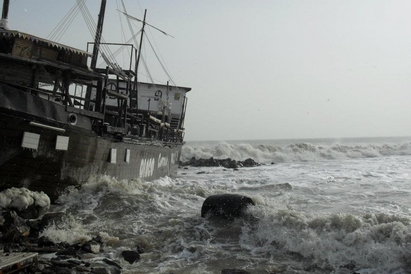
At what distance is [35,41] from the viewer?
9.78m

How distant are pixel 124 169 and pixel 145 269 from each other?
711cm

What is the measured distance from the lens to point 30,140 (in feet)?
27.7

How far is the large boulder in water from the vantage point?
337 inches

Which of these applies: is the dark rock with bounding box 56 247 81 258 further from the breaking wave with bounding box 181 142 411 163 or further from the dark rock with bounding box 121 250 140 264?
the breaking wave with bounding box 181 142 411 163

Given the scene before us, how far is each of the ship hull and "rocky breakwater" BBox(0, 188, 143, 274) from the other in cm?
69

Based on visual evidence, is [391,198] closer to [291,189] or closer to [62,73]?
[291,189]

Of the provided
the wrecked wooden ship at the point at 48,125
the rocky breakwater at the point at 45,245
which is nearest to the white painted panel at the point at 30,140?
the wrecked wooden ship at the point at 48,125

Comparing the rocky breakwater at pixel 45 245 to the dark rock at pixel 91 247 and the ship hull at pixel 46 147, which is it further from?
the ship hull at pixel 46 147

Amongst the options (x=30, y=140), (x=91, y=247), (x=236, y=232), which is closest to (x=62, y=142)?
(x=30, y=140)

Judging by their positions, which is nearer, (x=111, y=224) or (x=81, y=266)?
(x=81, y=266)

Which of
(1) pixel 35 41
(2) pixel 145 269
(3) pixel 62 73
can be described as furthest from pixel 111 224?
(1) pixel 35 41

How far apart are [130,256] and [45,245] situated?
4.70 feet

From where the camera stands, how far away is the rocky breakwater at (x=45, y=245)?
5375 millimetres

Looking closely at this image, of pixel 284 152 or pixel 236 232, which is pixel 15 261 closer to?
pixel 236 232
